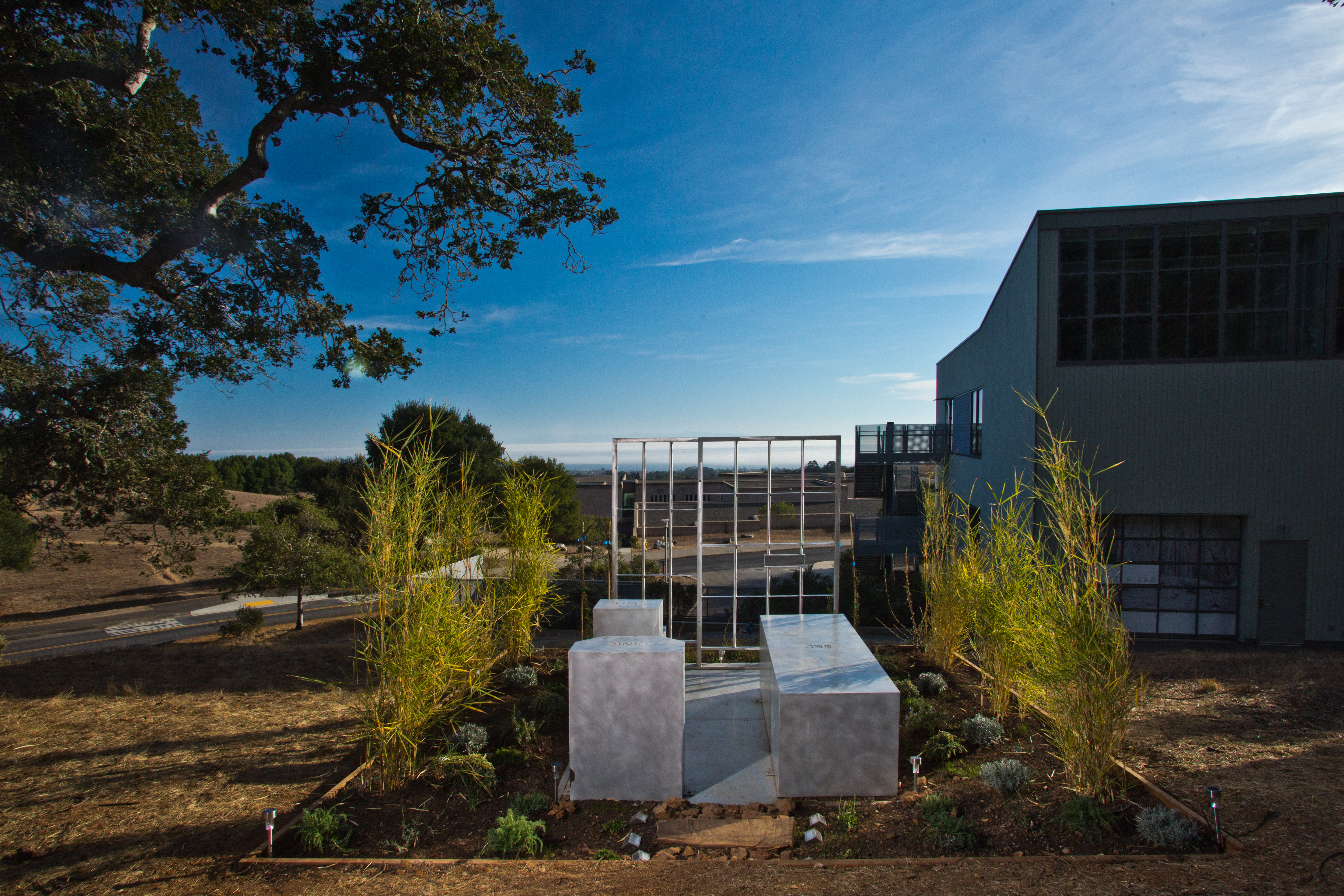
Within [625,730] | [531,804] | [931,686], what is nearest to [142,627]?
[531,804]

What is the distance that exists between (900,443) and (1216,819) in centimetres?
1884

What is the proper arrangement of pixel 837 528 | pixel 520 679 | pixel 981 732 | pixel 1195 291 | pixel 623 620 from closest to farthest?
1. pixel 981 732
2. pixel 623 620
3. pixel 520 679
4. pixel 837 528
5. pixel 1195 291

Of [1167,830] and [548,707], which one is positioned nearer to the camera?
[1167,830]

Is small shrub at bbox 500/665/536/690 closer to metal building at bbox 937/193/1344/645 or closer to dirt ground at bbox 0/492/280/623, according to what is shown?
metal building at bbox 937/193/1344/645

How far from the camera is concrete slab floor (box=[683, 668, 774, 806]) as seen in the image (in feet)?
13.7

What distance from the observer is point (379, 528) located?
4086 millimetres

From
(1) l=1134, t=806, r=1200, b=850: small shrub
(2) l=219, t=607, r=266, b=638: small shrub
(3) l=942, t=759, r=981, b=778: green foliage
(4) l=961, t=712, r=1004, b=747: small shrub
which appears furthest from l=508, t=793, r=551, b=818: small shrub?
(2) l=219, t=607, r=266, b=638: small shrub

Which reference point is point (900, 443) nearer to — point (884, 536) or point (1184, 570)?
point (884, 536)

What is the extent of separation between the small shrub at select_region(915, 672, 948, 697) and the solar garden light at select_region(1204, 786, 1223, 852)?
2574mm

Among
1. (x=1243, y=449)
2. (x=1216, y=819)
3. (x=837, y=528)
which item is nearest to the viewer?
(x=1216, y=819)

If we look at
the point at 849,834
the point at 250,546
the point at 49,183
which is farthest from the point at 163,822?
the point at 250,546

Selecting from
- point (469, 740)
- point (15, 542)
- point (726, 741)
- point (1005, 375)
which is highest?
point (1005, 375)

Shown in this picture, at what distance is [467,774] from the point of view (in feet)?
13.9

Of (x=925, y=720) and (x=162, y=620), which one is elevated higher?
(x=925, y=720)
